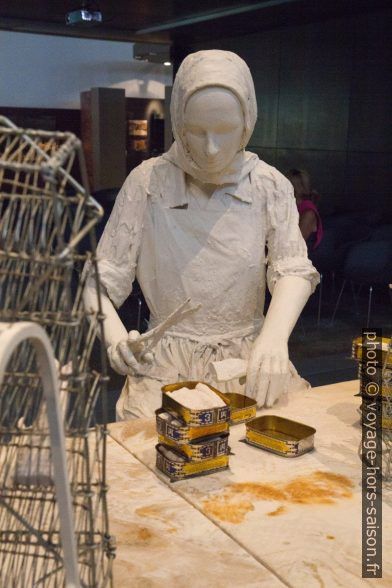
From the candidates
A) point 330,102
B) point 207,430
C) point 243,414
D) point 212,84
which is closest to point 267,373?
point 243,414

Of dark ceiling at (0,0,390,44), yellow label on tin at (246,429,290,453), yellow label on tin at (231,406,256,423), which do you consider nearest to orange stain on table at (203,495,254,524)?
yellow label on tin at (246,429,290,453)

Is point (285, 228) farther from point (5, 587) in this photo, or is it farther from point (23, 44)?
point (23, 44)

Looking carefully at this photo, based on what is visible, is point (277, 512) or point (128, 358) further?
point (128, 358)

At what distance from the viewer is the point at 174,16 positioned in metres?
4.57

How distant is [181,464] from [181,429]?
63mm

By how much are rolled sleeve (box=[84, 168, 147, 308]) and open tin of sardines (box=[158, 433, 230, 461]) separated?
0.66m

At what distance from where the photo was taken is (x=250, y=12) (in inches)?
184

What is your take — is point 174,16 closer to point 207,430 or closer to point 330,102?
point 330,102

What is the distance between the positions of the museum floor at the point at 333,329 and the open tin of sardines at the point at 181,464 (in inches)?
116

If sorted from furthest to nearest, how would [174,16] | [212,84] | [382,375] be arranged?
1. [174,16]
2. [212,84]
3. [382,375]

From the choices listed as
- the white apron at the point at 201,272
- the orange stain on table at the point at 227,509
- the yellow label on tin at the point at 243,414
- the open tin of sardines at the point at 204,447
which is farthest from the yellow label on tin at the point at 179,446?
the white apron at the point at 201,272

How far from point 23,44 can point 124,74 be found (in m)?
0.57

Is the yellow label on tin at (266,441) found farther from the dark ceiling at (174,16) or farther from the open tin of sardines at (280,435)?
→ the dark ceiling at (174,16)

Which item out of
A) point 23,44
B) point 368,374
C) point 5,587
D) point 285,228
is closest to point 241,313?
point 285,228
